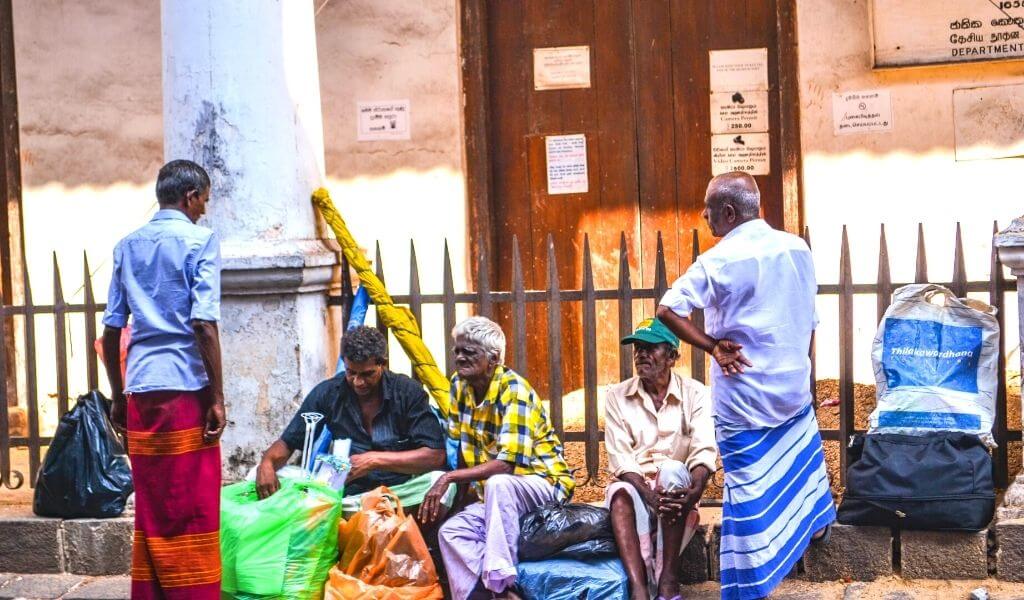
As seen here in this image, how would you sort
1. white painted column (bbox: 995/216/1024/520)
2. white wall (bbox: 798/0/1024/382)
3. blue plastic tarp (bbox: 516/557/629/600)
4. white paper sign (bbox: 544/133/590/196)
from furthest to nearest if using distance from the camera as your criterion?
1. white paper sign (bbox: 544/133/590/196)
2. white wall (bbox: 798/0/1024/382)
3. white painted column (bbox: 995/216/1024/520)
4. blue plastic tarp (bbox: 516/557/629/600)

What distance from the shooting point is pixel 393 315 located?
228 inches

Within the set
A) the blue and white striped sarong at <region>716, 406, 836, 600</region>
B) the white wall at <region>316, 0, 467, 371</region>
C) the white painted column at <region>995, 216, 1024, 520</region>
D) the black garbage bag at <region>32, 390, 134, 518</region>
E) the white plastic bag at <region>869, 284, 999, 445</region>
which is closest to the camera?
the blue and white striped sarong at <region>716, 406, 836, 600</region>

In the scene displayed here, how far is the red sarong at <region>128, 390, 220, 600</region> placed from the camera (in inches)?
179

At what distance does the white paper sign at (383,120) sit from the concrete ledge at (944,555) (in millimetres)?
4033

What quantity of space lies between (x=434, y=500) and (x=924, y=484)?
1809mm

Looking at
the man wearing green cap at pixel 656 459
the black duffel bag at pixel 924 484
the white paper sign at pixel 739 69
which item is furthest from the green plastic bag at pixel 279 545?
the white paper sign at pixel 739 69

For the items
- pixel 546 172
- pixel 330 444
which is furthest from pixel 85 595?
pixel 546 172

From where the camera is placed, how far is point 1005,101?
7230mm

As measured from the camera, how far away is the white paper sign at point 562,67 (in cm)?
787

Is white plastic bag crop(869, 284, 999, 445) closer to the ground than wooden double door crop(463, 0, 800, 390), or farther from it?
closer to the ground

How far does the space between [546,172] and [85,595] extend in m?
3.79

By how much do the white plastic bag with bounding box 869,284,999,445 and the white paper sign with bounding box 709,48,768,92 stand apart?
8.90ft

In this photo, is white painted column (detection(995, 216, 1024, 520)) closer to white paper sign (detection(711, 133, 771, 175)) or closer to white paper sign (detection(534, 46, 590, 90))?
white paper sign (detection(711, 133, 771, 175))

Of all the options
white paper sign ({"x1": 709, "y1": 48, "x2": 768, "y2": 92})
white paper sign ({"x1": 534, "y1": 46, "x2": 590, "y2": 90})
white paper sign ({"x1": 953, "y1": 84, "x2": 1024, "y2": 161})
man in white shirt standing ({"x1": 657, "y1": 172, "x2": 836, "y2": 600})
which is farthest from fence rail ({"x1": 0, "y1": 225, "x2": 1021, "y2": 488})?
white paper sign ({"x1": 534, "y1": 46, "x2": 590, "y2": 90})
